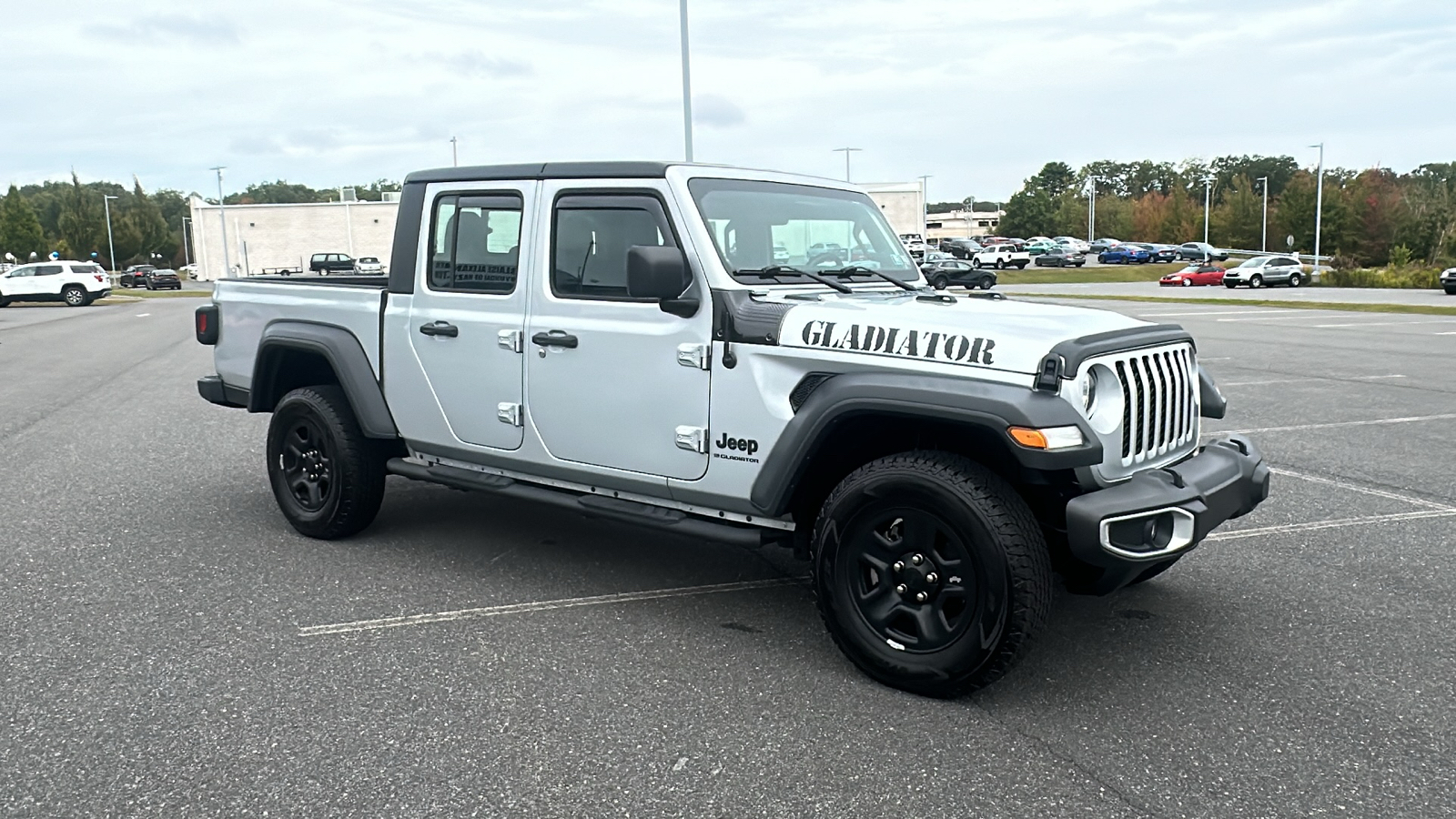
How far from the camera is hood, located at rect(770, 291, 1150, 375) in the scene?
155 inches

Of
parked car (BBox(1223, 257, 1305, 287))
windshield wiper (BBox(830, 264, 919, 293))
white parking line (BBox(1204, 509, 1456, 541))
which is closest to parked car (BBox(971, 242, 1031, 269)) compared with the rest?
parked car (BBox(1223, 257, 1305, 287))

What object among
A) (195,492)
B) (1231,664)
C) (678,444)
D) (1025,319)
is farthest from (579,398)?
(195,492)

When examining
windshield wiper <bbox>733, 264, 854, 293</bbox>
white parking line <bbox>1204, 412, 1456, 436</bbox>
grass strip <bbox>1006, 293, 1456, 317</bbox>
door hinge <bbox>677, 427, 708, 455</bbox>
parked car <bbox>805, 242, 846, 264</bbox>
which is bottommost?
grass strip <bbox>1006, 293, 1456, 317</bbox>

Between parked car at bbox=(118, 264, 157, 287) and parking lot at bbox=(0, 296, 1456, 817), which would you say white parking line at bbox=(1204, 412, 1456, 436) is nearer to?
parking lot at bbox=(0, 296, 1456, 817)

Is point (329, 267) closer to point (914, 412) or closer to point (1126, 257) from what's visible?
point (914, 412)

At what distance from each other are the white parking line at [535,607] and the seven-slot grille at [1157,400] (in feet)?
6.00

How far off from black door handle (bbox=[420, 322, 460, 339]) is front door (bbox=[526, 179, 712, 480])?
486 millimetres

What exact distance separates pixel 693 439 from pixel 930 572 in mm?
1124

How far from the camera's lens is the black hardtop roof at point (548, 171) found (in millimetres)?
4914

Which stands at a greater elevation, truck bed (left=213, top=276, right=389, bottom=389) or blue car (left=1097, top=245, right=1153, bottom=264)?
truck bed (left=213, top=276, right=389, bottom=389)

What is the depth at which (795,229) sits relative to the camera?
511cm

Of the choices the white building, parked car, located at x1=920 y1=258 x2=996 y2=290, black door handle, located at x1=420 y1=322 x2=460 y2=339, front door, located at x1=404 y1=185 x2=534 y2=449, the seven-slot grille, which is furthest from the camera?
the white building

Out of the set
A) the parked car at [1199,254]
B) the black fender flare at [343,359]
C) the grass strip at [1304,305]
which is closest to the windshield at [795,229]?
the black fender flare at [343,359]

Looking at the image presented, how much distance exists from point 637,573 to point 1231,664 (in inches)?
103
